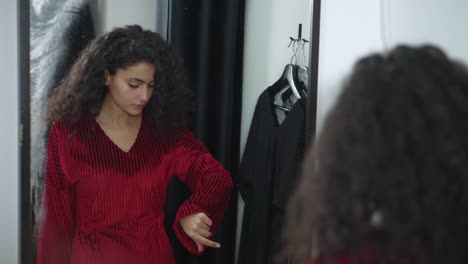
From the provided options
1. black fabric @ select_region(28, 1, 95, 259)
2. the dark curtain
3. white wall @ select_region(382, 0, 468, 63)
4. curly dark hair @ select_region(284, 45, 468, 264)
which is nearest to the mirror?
the dark curtain

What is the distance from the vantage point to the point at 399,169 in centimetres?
57

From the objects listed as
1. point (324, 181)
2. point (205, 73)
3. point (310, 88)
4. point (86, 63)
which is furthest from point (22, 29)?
point (324, 181)

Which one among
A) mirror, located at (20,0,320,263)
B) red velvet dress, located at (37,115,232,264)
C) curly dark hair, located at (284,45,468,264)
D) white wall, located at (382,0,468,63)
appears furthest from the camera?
white wall, located at (382,0,468,63)

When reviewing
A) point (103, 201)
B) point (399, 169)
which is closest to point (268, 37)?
point (103, 201)

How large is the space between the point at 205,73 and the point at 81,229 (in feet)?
1.55

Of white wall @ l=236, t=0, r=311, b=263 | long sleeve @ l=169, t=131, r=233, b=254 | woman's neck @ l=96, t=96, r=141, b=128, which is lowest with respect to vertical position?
long sleeve @ l=169, t=131, r=233, b=254

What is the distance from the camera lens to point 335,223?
0.59 meters

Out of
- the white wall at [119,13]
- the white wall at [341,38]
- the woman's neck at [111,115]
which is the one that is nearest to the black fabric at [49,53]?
the white wall at [119,13]

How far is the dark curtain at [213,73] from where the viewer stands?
133 cm

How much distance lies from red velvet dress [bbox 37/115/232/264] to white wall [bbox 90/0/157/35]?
23 cm

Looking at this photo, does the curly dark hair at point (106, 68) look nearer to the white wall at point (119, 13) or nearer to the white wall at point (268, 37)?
the white wall at point (119, 13)

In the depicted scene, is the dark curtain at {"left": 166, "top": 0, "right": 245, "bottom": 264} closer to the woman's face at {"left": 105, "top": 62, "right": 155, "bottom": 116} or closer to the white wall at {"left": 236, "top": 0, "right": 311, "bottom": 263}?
the white wall at {"left": 236, "top": 0, "right": 311, "bottom": 263}

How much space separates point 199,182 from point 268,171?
0.61 ft

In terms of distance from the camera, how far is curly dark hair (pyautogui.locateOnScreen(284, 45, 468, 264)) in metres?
0.57
